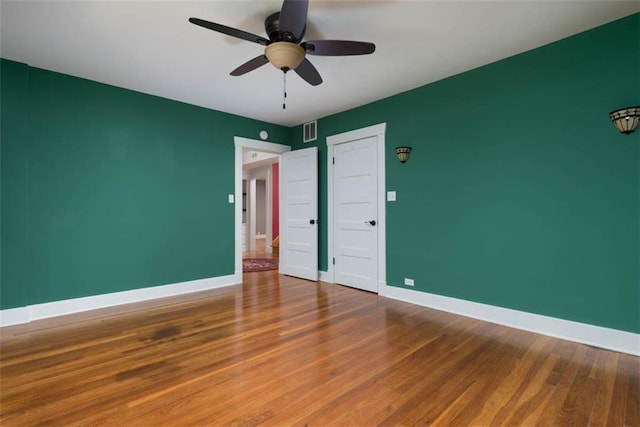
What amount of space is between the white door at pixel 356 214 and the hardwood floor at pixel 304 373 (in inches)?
44.0

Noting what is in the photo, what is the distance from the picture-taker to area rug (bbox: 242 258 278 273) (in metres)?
5.92

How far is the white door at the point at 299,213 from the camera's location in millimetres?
4922

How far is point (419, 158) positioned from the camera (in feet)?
12.2

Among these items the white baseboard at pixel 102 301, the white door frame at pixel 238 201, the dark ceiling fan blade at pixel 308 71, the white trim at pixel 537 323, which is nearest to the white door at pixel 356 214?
the white trim at pixel 537 323

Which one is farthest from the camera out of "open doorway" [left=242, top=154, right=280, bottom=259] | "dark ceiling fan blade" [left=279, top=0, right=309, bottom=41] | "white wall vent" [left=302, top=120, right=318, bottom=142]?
"open doorway" [left=242, top=154, right=280, bottom=259]

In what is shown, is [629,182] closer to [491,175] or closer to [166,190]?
[491,175]

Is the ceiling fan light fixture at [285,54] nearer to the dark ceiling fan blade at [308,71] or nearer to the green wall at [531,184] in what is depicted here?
the dark ceiling fan blade at [308,71]

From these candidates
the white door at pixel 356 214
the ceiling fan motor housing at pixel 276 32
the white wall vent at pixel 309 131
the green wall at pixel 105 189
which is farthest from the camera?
the white wall vent at pixel 309 131

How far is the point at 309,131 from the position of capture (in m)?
5.18

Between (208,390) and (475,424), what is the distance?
156cm

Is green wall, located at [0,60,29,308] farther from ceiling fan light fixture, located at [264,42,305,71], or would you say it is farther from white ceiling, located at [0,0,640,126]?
ceiling fan light fixture, located at [264,42,305,71]

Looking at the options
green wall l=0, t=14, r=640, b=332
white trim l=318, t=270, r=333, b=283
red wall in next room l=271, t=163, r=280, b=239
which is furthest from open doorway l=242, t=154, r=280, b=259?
green wall l=0, t=14, r=640, b=332

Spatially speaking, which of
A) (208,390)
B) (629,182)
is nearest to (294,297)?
(208,390)

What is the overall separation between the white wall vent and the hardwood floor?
3.04 m
